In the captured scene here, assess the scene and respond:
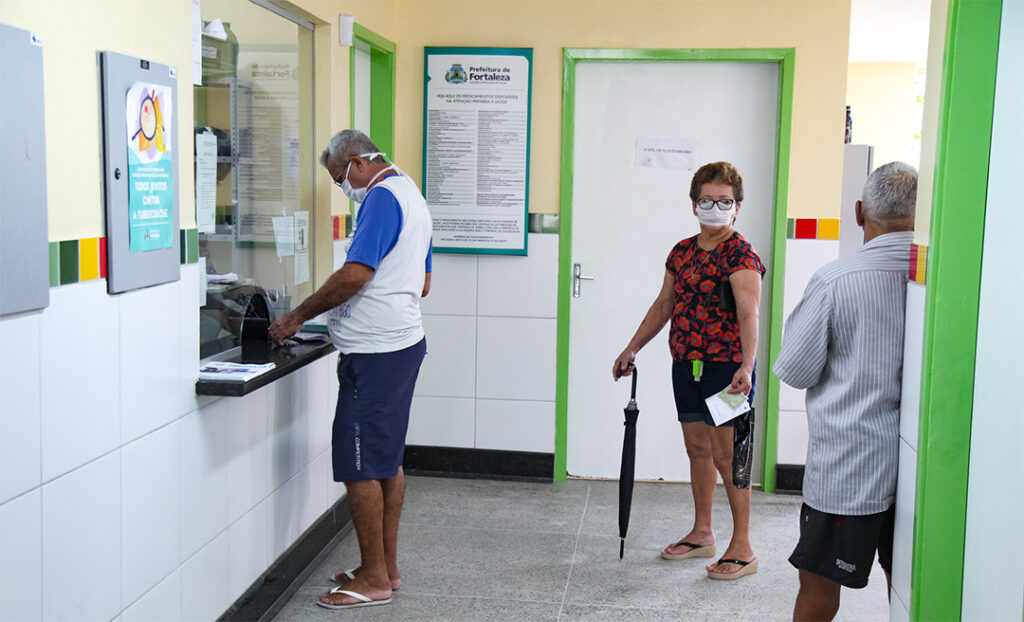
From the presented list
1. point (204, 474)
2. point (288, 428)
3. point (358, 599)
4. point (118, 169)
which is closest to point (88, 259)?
point (118, 169)

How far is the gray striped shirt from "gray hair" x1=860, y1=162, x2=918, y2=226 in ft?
0.16

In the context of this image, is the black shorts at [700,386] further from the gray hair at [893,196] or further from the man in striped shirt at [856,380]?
the gray hair at [893,196]

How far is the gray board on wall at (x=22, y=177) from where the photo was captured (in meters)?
1.70

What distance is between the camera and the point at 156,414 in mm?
2373

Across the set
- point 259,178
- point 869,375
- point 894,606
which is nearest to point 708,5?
point 259,178

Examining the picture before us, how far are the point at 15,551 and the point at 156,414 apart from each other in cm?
61

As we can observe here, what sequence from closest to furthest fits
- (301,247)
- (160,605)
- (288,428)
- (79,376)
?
(79,376) → (160,605) → (288,428) → (301,247)

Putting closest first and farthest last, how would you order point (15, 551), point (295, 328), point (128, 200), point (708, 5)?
point (15, 551) → point (128, 200) → point (295, 328) → point (708, 5)

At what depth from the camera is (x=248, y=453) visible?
3002 millimetres

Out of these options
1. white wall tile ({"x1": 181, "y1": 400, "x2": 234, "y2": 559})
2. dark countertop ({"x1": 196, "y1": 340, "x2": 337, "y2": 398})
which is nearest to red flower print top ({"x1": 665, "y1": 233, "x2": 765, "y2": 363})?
dark countertop ({"x1": 196, "y1": 340, "x2": 337, "y2": 398})

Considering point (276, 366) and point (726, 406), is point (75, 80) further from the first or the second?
point (726, 406)

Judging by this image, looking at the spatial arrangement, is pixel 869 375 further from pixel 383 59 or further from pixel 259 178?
pixel 383 59

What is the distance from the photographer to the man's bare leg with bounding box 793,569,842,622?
2.39 metres

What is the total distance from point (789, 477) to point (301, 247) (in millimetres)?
2543
